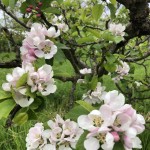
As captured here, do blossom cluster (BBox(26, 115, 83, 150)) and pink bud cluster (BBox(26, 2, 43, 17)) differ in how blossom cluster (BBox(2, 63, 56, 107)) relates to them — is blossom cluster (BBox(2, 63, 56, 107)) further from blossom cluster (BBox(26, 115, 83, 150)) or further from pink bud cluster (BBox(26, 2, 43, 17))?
pink bud cluster (BBox(26, 2, 43, 17))

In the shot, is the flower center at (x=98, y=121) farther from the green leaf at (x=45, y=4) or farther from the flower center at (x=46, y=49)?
the green leaf at (x=45, y=4)

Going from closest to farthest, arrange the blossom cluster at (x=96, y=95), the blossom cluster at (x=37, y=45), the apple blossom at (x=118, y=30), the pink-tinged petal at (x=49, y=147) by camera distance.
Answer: the pink-tinged petal at (x=49, y=147) → the blossom cluster at (x=37, y=45) → the blossom cluster at (x=96, y=95) → the apple blossom at (x=118, y=30)

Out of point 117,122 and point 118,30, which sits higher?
point 117,122

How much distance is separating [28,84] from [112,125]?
0.33 metres

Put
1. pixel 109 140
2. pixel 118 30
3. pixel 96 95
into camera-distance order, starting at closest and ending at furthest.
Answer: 1. pixel 109 140
2. pixel 96 95
3. pixel 118 30

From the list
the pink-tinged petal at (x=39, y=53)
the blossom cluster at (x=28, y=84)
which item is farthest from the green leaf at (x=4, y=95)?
the pink-tinged petal at (x=39, y=53)

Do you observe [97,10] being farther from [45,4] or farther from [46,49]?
[46,49]

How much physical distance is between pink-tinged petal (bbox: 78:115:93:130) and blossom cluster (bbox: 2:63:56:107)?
199 millimetres

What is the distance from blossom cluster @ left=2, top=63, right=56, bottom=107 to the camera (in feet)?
3.93

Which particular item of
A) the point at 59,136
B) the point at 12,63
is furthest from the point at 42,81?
the point at 12,63

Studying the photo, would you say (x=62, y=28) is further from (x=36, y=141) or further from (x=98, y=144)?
(x=98, y=144)

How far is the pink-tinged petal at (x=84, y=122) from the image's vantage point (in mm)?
1057

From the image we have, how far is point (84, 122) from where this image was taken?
1.07 m

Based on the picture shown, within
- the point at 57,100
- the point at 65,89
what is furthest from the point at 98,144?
the point at 65,89
